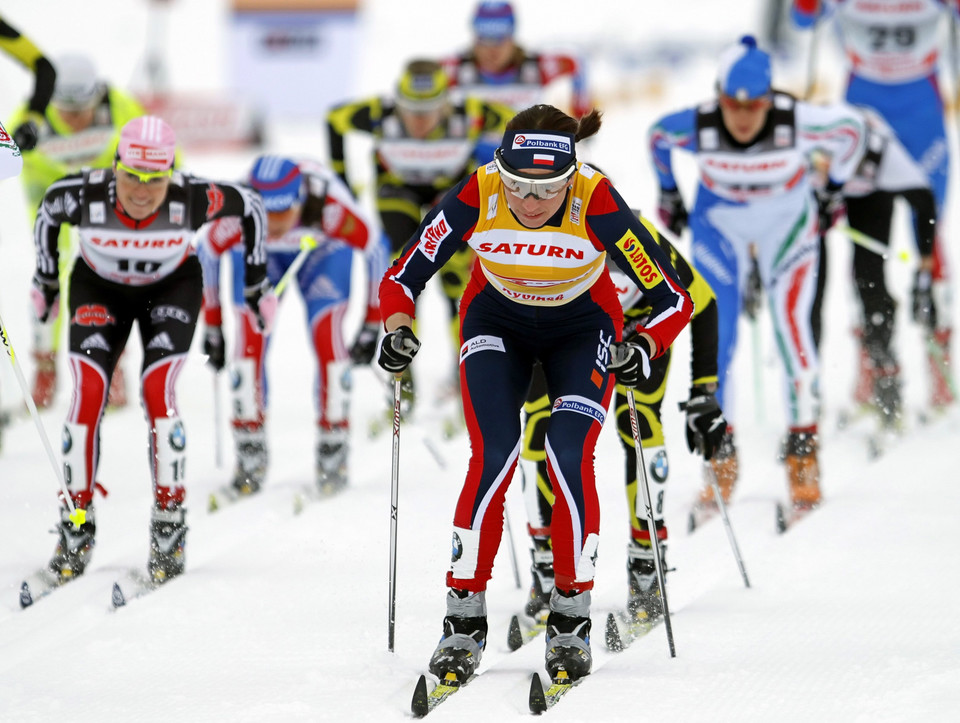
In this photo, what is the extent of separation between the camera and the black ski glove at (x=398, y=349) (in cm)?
451

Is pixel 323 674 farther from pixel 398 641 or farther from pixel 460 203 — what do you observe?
pixel 460 203

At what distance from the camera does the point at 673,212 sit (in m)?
7.23

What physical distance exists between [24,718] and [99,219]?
2.28m

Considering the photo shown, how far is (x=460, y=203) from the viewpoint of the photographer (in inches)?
177

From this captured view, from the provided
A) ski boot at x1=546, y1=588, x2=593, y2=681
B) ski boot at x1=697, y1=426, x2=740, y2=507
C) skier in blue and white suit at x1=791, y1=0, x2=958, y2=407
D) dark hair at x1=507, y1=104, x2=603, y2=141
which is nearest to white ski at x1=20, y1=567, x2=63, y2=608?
ski boot at x1=546, y1=588, x2=593, y2=681

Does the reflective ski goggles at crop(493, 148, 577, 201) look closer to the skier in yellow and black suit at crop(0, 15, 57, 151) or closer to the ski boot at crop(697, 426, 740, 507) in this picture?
the ski boot at crop(697, 426, 740, 507)

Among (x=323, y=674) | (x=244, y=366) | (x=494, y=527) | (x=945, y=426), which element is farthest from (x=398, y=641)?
(x=945, y=426)

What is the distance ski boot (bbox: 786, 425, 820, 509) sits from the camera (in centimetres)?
679

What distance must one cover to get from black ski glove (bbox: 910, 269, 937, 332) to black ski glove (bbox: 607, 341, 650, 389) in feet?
14.6

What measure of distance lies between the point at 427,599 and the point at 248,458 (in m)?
2.26

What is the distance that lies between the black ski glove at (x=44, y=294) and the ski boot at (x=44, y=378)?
3.07 meters

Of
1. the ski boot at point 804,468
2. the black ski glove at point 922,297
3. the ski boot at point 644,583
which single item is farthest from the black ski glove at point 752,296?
the ski boot at point 644,583

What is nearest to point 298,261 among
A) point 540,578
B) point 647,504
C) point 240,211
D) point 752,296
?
point 240,211

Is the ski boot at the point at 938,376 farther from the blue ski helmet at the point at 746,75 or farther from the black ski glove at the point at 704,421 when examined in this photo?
the black ski glove at the point at 704,421
